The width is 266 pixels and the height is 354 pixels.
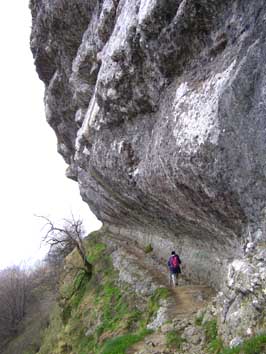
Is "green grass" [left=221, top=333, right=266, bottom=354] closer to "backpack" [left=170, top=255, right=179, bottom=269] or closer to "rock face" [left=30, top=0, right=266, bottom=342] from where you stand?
"rock face" [left=30, top=0, right=266, bottom=342]

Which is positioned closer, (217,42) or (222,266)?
(217,42)

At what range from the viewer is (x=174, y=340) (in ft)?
34.0

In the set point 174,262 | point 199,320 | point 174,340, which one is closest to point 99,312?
point 174,262

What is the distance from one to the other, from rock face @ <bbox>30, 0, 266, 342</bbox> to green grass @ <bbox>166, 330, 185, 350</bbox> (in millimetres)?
2049

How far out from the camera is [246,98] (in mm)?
8672

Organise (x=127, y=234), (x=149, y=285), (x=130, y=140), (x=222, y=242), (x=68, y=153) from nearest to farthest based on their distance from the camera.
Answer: (x=222, y=242), (x=130, y=140), (x=149, y=285), (x=127, y=234), (x=68, y=153)

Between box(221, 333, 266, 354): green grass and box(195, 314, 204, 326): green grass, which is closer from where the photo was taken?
box(221, 333, 266, 354): green grass

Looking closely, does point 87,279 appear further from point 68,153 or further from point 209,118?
point 209,118

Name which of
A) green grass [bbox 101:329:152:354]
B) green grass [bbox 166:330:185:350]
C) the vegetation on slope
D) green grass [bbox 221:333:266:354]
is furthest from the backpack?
green grass [bbox 221:333:266:354]

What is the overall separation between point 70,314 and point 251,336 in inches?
722

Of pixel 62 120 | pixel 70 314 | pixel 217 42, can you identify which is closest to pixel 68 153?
pixel 62 120

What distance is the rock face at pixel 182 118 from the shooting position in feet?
28.8

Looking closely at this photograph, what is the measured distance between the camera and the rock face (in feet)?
28.8

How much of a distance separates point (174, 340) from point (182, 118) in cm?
654
